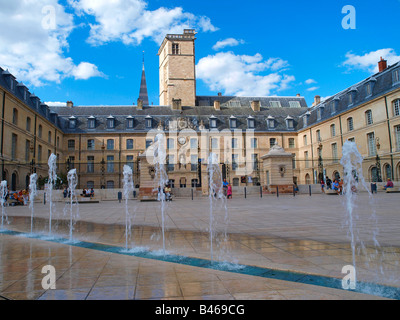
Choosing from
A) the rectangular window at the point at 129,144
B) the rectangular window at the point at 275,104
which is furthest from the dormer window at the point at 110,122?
the rectangular window at the point at 275,104

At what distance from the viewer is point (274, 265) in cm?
443

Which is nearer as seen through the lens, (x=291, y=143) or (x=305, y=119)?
(x=305, y=119)

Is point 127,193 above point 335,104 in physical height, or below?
below

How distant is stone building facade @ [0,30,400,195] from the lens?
3309 cm

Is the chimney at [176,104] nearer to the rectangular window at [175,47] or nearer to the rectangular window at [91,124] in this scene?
the rectangular window at [175,47]

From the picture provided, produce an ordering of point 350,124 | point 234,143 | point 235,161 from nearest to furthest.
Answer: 1. point 350,124
2. point 235,161
3. point 234,143

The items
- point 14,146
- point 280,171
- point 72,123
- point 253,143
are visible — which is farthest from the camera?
point 253,143

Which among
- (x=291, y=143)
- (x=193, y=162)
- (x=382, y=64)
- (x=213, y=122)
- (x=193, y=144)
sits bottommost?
(x=193, y=162)

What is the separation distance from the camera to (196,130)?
48.6 metres

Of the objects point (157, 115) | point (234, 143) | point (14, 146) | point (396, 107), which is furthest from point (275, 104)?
point (14, 146)

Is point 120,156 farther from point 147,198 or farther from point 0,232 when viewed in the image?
point 0,232

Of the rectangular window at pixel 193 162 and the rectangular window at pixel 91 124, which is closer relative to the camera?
the rectangular window at pixel 193 162

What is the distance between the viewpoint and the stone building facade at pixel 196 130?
109 ft

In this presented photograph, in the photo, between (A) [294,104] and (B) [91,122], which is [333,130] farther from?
(B) [91,122]
